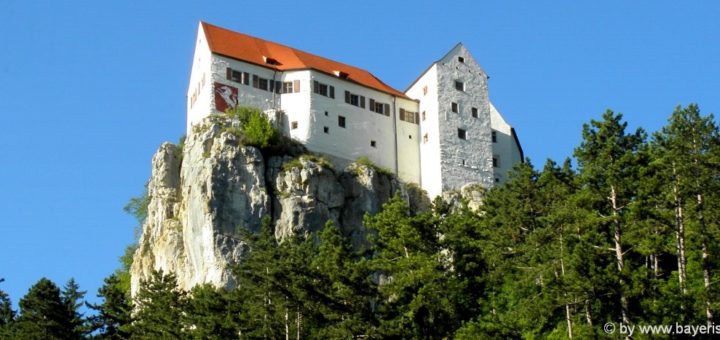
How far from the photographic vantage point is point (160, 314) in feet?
181

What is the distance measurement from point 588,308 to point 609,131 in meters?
6.83

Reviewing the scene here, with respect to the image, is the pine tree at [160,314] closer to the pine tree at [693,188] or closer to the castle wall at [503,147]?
the pine tree at [693,188]

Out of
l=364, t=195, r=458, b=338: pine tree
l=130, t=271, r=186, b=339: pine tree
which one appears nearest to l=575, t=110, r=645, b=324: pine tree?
l=364, t=195, r=458, b=338: pine tree

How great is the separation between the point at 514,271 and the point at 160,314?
1552cm

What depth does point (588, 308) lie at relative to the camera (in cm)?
4622

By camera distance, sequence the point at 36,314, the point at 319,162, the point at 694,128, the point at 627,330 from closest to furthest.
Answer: the point at 627,330, the point at 694,128, the point at 36,314, the point at 319,162

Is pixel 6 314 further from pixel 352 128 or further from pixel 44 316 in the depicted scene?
pixel 352 128

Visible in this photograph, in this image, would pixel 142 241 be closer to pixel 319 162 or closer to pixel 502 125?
pixel 319 162

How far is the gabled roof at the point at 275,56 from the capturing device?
260ft

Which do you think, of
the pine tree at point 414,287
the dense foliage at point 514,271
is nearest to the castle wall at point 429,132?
the dense foliage at point 514,271

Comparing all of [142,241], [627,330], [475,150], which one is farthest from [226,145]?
[627,330]

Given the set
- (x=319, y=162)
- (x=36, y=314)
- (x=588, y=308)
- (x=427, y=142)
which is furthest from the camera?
(x=427, y=142)

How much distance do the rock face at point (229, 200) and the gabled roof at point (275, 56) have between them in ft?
21.3

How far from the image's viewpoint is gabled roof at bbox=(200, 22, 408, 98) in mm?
79188
